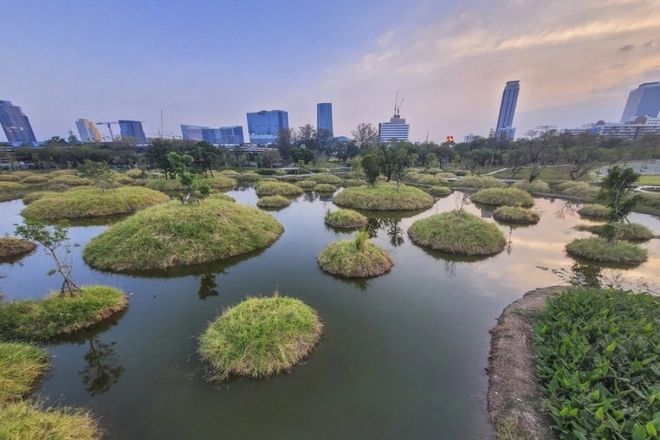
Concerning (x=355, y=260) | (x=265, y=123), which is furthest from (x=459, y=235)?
(x=265, y=123)

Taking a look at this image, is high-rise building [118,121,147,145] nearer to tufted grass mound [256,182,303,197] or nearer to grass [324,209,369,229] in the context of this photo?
tufted grass mound [256,182,303,197]

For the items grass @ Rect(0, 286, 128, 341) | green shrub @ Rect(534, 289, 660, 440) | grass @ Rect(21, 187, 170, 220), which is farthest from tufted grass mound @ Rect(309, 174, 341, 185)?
green shrub @ Rect(534, 289, 660, 440)

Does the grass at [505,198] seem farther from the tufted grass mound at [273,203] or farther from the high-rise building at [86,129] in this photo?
the high-rise building at [86,129]

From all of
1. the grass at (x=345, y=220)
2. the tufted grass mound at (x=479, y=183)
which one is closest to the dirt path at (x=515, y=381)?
the grass at (x=345, y=220)

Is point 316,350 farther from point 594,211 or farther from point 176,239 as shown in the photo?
point 594,211

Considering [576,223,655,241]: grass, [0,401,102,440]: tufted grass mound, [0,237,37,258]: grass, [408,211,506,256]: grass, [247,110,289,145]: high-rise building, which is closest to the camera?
[0,401,102,440]: tufted grass mound

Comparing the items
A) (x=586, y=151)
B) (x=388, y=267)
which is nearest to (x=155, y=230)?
(x=388, y=267)
